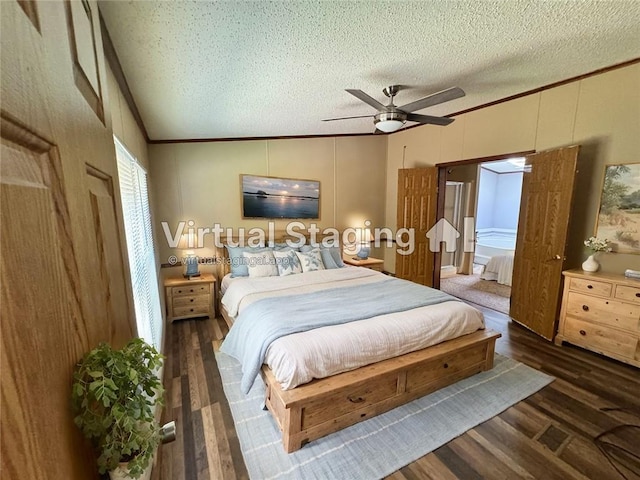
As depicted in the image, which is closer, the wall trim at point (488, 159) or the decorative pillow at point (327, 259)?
the wall trim at point (488, 159)

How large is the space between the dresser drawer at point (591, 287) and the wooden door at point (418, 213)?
1914 mm

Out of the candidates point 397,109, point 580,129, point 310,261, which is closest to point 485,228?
point 580,129

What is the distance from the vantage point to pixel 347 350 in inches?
77.9

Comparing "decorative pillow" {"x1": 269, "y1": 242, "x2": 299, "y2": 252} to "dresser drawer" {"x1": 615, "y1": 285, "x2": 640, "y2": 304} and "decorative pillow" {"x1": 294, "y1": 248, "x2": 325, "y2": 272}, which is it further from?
"dresser drawer" {"x1": 615, "y1": 285, "x2": 640, "y2": 304}

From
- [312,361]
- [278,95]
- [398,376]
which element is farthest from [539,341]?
[278,95]

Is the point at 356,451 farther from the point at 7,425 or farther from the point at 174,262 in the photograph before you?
the point at 174,262

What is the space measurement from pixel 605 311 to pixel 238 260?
4.03 meters

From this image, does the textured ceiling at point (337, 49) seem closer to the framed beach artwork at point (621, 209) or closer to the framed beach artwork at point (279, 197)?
the framed beach artwork at point (621, 209)

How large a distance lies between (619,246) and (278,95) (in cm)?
374

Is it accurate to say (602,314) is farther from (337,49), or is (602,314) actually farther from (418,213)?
(337,49)


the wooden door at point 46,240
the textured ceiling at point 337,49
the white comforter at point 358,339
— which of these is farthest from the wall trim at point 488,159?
the wooden door at point 46,240

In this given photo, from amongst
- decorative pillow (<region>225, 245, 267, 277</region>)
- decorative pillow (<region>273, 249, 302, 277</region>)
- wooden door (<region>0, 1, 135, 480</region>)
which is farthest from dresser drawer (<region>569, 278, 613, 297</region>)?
wooden door (<region>0, 1, 135, 480</region>)

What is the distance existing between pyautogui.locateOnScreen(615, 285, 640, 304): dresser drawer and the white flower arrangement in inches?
16.2

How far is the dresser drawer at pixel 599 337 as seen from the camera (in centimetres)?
262
